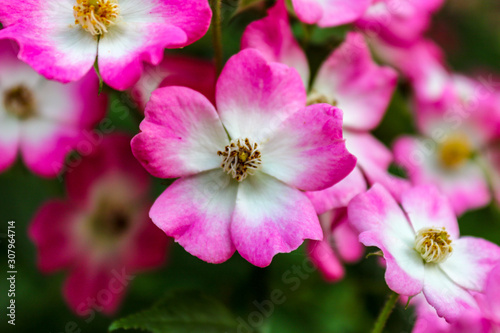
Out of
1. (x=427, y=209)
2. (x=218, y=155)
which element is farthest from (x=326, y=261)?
(x=218, y=155)

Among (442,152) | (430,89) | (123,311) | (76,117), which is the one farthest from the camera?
(442,152)

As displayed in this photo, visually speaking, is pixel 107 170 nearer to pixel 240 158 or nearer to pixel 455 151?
pixel 240 158


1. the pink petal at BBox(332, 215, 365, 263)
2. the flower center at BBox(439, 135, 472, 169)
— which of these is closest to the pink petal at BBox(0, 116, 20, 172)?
the pink petal at BBox(332, 215, 365, 263)

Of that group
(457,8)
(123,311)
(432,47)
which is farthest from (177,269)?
(457,8)

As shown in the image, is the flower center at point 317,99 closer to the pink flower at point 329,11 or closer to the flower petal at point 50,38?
the pink flower at point 329,11

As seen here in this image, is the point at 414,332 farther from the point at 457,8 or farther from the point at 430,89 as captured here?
the point at 457,8
